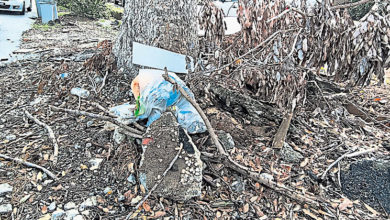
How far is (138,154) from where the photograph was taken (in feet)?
6.89

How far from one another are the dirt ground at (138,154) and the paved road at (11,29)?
2392 millimetres

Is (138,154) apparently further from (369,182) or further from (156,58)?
A: (369,182)

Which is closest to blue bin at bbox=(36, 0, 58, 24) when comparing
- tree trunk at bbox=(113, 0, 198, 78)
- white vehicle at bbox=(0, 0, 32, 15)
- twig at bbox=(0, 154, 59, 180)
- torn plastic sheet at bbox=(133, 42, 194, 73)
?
white vehicle at bbox=(0, 0, 32, 15)

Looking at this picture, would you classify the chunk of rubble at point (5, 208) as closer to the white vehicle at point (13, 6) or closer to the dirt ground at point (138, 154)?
the dirt ground at point (138, 154)

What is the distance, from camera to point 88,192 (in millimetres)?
1894

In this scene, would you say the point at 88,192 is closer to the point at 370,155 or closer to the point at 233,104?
the point at 233,104

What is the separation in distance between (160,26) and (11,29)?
630 cm

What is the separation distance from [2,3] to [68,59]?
23.2 feet

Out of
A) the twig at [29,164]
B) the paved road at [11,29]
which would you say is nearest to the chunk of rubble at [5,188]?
the twig at [29,164]

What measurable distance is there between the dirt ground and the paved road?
2.39 metres

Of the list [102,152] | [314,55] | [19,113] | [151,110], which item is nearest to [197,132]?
[151,110]

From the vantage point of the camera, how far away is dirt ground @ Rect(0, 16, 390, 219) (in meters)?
1.85

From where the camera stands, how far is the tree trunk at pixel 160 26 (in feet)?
9.02

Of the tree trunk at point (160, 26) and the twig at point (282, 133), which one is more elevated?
the tree trunk at point (160, 26)
